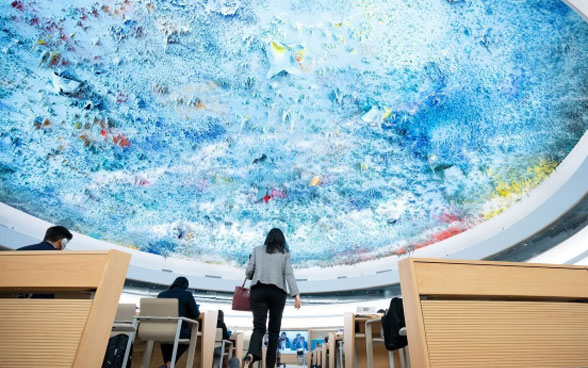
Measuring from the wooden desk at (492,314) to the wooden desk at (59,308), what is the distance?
4.08 feet

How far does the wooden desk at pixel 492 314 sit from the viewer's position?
1.32m

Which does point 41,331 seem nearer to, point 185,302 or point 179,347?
point 185,302

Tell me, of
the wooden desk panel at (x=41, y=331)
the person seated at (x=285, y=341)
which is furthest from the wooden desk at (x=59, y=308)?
the person seated at (x=285, y=341)

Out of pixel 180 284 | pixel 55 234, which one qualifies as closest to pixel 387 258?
pixel 180 284

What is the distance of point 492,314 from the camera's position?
1.42 metres

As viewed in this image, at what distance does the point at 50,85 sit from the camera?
5824 mm

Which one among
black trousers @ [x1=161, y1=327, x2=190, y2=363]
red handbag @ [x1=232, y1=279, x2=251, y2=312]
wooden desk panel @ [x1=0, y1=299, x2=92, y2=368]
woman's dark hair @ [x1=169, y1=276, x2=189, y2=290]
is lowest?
wooden desk panel @ [x1=0, y1=299, x2=92, y2=368]

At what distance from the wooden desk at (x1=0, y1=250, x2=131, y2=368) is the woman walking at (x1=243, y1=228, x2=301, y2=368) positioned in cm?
122

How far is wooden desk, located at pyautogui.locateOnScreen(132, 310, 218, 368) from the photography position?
336cm

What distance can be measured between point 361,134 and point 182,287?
4921mm

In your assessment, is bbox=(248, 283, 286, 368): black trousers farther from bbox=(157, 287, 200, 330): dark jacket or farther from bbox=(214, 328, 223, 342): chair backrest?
bbox=(214, 328, 223, 342): chair backrest

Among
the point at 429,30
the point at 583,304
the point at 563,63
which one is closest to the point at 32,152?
the point at 429,30

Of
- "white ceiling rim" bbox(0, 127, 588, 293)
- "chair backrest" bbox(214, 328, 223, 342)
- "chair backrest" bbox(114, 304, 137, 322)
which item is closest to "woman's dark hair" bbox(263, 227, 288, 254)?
"chair backrest" bbox(114, 304, 137, 322)

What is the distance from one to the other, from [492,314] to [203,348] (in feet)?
9.25
